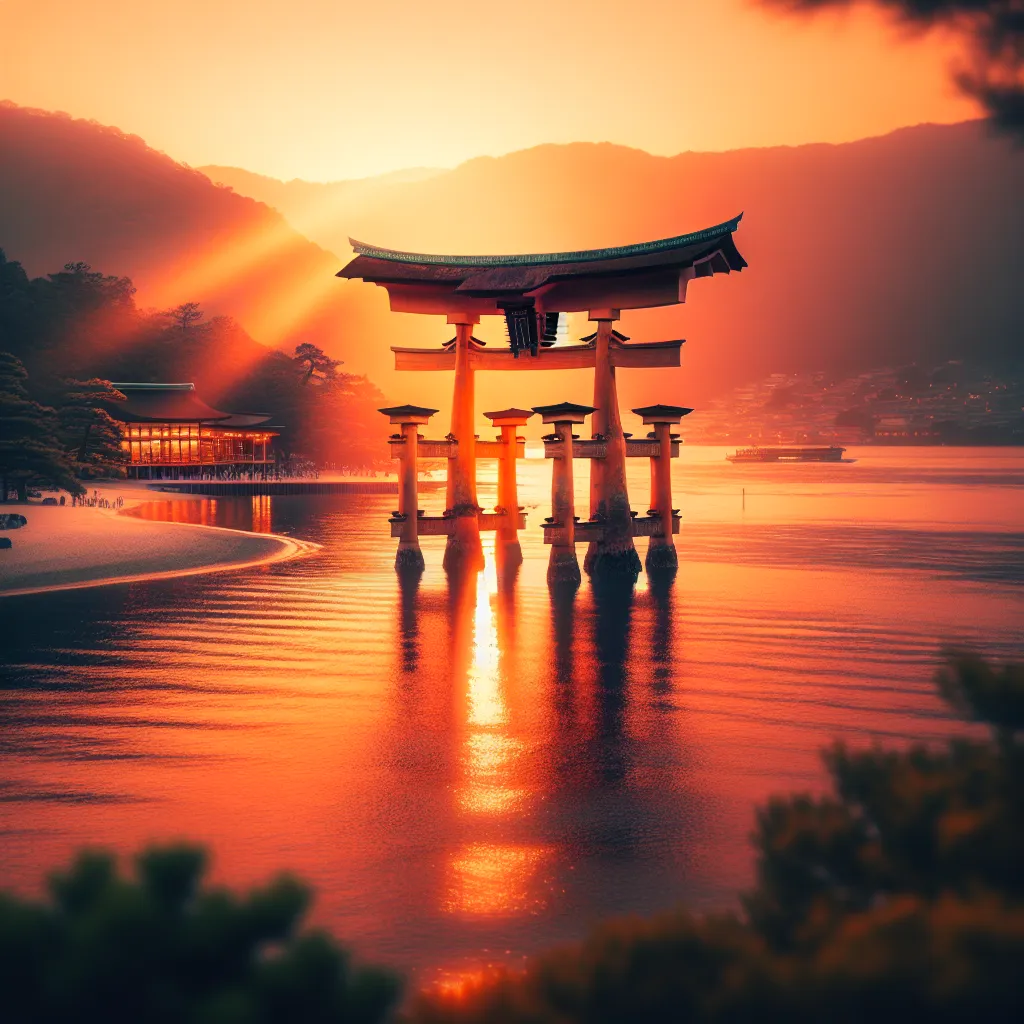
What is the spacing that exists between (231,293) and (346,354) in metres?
21.1

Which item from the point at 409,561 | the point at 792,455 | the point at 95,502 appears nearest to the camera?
the point at 409,561

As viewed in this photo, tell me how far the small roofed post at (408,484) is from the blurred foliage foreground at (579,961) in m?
19.3

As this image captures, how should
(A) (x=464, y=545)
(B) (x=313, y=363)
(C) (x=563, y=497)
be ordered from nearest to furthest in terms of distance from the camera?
1. (C) (x=563, y=497)
2. (A) (x=464, y=545)
3. (B) (x=313, y=363)

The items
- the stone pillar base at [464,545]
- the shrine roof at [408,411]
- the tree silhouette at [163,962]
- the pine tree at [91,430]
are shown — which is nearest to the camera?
the tree silhouette at [163,962]

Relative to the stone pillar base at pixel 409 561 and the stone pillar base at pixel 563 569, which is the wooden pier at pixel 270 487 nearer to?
the stone pillar base at pixel 409 561

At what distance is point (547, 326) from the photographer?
22.9 metres

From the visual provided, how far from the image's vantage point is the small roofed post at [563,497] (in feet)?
68.1

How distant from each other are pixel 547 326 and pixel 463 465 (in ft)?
11.5

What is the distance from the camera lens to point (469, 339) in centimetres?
2291

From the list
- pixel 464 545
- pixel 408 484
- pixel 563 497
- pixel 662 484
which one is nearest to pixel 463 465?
pixel 408 484

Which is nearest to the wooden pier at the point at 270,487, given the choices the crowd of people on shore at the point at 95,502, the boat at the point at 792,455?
the crowd of people on shore at the point at 95,502

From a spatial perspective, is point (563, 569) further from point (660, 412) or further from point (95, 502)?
point (95, 502)

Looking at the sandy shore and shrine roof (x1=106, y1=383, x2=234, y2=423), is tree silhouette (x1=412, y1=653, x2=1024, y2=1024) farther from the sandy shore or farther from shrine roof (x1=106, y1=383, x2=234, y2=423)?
shrine roof (x1=106, y1=383, x2=234, y2=423)

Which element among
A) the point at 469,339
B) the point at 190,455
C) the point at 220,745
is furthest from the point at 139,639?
the point at 190,455
